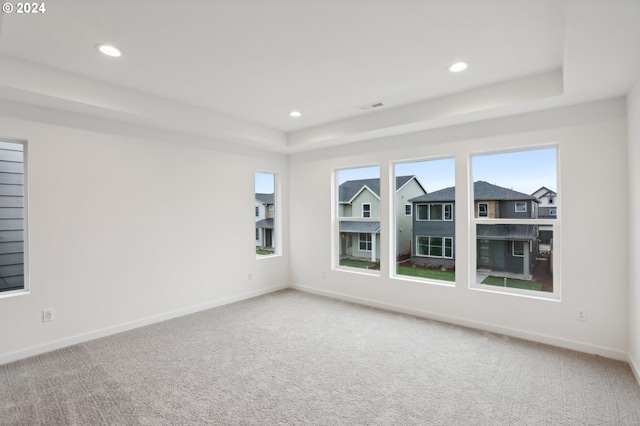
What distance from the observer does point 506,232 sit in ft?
11.9

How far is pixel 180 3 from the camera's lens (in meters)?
1.94

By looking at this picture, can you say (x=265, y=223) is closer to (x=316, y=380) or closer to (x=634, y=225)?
(x=316, y=380)

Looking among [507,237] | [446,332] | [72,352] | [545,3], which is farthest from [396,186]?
[72,352]

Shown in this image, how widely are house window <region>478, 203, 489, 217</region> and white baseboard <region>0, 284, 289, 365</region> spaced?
136 inches

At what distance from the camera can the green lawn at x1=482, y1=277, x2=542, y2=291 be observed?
3461 mm

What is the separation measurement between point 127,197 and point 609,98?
5039 mm

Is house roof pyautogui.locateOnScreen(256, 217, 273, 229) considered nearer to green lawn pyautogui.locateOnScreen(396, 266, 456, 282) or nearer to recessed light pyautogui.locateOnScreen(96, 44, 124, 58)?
green lawn pyautogui.locateOnScreen(396, 266, 456, 282)

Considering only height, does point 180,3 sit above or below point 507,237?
above

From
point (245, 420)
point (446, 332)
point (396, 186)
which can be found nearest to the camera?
point (245, 420)

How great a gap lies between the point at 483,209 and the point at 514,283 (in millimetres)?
892

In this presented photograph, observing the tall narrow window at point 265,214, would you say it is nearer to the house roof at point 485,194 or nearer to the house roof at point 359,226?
the house roof at point 359,226

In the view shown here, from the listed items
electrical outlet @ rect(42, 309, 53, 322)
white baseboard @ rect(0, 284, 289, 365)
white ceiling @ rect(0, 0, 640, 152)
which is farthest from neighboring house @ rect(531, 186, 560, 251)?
electrical outlet @ rect(42, 309, 53, 322)

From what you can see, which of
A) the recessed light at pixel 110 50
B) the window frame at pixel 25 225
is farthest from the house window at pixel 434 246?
the window frame at pixel 25 225

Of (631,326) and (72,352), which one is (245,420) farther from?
(631,326)
